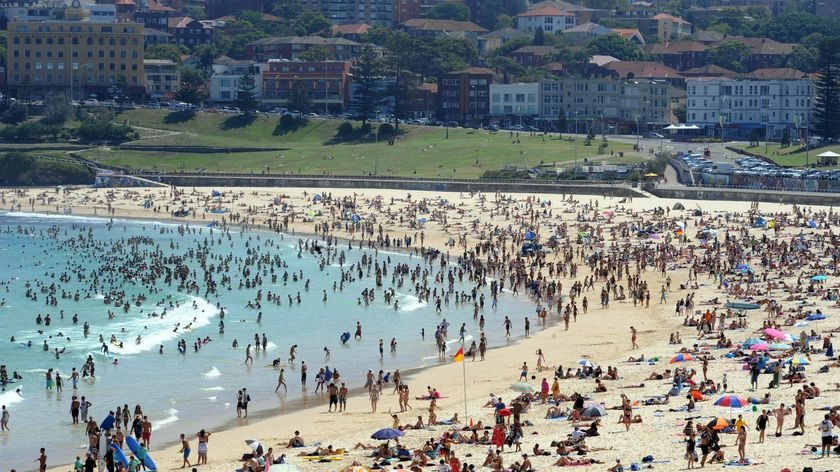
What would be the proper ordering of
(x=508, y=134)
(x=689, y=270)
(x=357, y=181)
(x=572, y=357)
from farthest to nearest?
(x=508, y=134)
(x=357, y=181)
(x=689, y=270)
(x=572, y=357)

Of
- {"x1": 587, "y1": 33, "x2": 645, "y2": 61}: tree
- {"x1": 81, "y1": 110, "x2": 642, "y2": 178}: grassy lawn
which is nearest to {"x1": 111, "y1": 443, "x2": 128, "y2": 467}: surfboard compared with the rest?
{"x1": 81, "y1": 110, "x2": 642, "y2": 178}: grassy lawn

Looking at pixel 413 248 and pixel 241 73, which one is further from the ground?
pixel 241 73

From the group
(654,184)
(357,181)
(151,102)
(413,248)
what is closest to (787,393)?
(413,248)

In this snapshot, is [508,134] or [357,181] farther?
Result: [508,134]

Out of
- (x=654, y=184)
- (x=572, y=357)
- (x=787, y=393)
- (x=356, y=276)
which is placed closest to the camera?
(x=787, y=393)

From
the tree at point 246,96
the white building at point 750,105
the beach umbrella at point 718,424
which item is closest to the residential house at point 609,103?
the white building at point 750,105

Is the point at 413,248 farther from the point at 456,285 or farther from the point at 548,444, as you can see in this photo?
the point at 548,444

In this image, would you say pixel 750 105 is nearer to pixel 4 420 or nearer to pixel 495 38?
pixel 495 38
